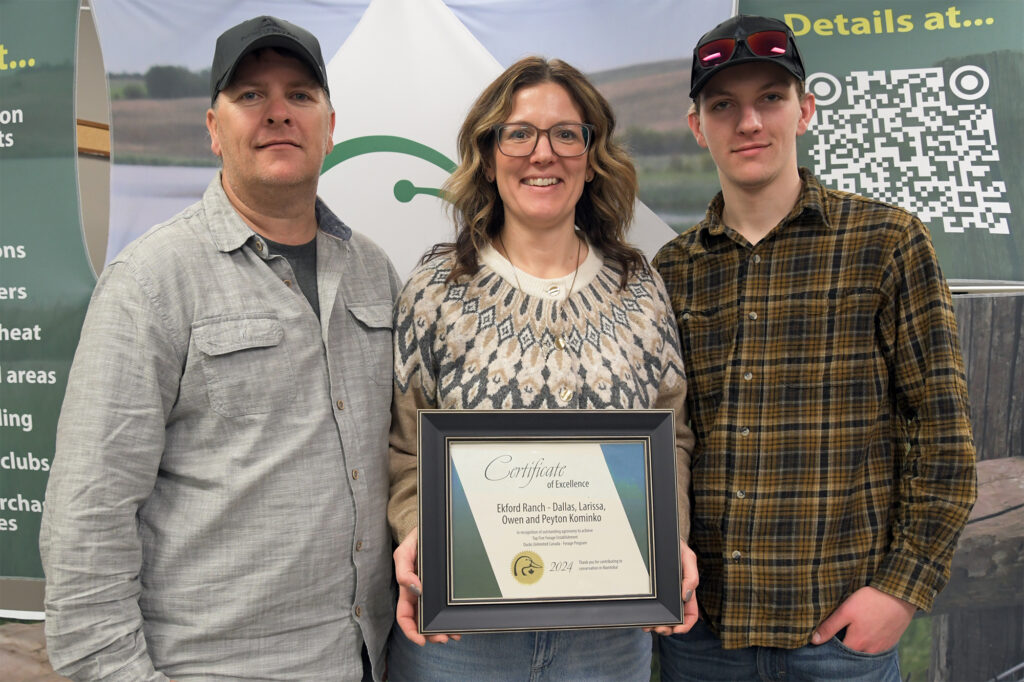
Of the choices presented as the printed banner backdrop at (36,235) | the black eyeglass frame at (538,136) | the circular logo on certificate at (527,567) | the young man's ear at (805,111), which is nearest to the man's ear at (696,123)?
the young man's ear at (805,111)

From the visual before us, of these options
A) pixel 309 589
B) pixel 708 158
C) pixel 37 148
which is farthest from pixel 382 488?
pixel 37 148

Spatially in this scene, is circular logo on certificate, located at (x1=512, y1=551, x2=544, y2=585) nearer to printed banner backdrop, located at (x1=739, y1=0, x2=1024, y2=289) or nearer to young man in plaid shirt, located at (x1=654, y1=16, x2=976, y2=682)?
young man in plaid shirt, located at (x1=654, y1=16, x2=976, y2=682)

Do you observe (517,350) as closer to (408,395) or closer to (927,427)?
(408,395)

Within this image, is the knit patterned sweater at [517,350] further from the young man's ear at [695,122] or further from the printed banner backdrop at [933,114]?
the printed banner backdrop at [933,114]

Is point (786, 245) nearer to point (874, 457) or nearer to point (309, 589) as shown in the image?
point (874, 457)

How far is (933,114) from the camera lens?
2375 mm

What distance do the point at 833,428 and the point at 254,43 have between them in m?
1.53

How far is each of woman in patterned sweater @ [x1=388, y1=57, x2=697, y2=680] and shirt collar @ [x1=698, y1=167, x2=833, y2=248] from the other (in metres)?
0.19

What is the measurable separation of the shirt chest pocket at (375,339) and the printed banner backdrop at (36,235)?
146 cm

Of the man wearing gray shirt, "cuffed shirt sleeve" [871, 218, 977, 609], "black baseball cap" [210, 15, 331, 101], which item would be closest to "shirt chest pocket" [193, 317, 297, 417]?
the man wearing gray shirt

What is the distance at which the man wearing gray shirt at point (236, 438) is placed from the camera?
133cm

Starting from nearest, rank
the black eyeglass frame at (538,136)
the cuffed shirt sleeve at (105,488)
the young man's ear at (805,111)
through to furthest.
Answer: the cuffed shirt sleeve at (105,488), the black eyeglass frame at (538,136), the young man's ear at (805,111)

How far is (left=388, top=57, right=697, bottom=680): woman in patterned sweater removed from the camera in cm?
154

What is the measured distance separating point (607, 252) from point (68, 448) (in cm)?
125
